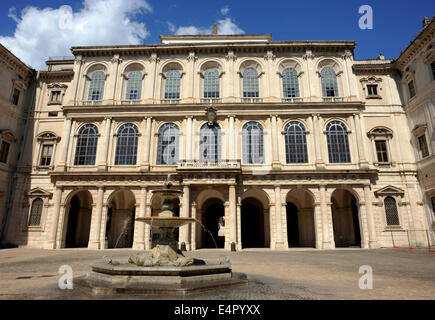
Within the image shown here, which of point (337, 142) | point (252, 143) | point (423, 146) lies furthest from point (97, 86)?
point (423, 146)

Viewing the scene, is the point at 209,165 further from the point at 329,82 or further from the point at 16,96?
the point at 16,96

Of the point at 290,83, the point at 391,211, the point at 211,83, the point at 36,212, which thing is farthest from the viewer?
the point at 211,83

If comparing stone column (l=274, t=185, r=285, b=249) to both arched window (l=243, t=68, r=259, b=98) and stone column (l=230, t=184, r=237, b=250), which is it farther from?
arched window (l=243, t=68, r=259, b=98)

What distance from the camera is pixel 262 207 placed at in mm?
27000

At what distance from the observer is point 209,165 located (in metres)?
23.5

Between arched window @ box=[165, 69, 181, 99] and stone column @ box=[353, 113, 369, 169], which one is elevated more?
arched window @ box=[165, 69, 181, 99]

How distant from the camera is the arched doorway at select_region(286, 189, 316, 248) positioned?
84.0 feet

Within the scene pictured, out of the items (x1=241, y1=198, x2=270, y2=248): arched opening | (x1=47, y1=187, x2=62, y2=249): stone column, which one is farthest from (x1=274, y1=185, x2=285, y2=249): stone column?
(x1=47, y1=187, x2=62, y2=249): stone column

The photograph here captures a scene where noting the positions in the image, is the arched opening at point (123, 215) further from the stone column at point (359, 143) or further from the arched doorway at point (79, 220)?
the stone column at point (359, 143)

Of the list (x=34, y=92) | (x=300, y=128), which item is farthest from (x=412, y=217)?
(x=34, y=92)

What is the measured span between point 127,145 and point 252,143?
38.8 feet

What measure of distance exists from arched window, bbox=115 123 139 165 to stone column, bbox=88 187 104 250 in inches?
130
